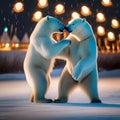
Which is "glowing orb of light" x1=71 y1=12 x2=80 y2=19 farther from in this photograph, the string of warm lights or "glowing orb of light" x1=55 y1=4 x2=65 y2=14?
"glowing orb of light" x1=55 y1=4 x2=65 y2=14

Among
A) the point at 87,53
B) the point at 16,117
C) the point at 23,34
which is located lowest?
the point at 16,117

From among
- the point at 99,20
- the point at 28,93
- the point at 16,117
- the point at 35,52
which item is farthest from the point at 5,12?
the point at 16,117

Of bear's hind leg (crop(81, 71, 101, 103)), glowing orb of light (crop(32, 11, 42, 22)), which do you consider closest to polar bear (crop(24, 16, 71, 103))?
bear's hind leg (crop(81, 71, 101, 103))

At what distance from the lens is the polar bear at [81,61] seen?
92.4 inches

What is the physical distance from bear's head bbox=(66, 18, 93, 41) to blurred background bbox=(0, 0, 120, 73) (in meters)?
1.96

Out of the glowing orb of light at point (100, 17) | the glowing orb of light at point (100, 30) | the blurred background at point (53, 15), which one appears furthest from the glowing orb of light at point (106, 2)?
the glowing orb of light at point (100, 30)

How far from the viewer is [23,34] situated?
4492 mm

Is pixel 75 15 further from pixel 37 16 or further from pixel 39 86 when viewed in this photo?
pixel 39 86

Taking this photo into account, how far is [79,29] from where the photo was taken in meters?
2.40

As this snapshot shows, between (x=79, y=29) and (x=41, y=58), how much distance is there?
28 centimetres

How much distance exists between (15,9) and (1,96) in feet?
6.13

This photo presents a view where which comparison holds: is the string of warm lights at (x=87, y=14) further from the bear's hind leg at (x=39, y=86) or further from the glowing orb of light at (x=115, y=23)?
the bear's hind leg at (x=39, y=86)

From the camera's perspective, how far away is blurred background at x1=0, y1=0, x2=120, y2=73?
4.43 m

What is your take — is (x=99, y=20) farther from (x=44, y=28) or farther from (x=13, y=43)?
(x=44, y=28)
